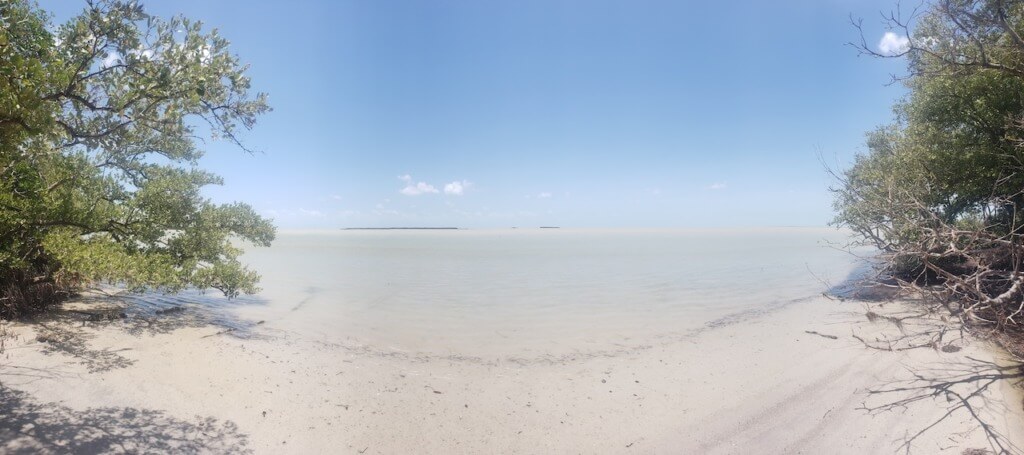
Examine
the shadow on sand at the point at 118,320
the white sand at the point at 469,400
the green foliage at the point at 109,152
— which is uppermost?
the green foliage at the point at 109,152

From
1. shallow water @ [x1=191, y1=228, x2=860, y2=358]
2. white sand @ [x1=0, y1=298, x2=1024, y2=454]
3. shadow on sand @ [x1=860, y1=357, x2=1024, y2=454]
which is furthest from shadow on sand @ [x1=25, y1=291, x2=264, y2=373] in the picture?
shadow on sand @ [x1=860, y1=357, x2=1024, y2=454]

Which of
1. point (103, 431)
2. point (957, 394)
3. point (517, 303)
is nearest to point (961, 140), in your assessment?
point (957, 394)

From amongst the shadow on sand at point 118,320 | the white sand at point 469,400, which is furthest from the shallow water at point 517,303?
the white sand at point 469,400

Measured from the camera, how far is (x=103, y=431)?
4.93 metres

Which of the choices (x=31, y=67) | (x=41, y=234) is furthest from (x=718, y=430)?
(x=41, y=234)

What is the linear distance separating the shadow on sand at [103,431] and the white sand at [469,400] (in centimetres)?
2

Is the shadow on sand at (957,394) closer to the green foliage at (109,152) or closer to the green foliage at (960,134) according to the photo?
the green foliage at (960,134)

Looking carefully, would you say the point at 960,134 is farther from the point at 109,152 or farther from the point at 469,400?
the point at 109,152

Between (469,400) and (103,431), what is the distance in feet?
14.7

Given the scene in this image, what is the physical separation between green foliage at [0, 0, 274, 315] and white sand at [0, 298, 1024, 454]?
4.73 ft

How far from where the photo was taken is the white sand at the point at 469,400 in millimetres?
5406

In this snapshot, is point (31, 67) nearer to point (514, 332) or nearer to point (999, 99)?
point (514, 332)

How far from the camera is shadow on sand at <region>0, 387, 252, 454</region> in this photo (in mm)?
4508

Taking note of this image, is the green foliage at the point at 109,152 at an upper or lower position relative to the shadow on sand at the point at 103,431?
upper
